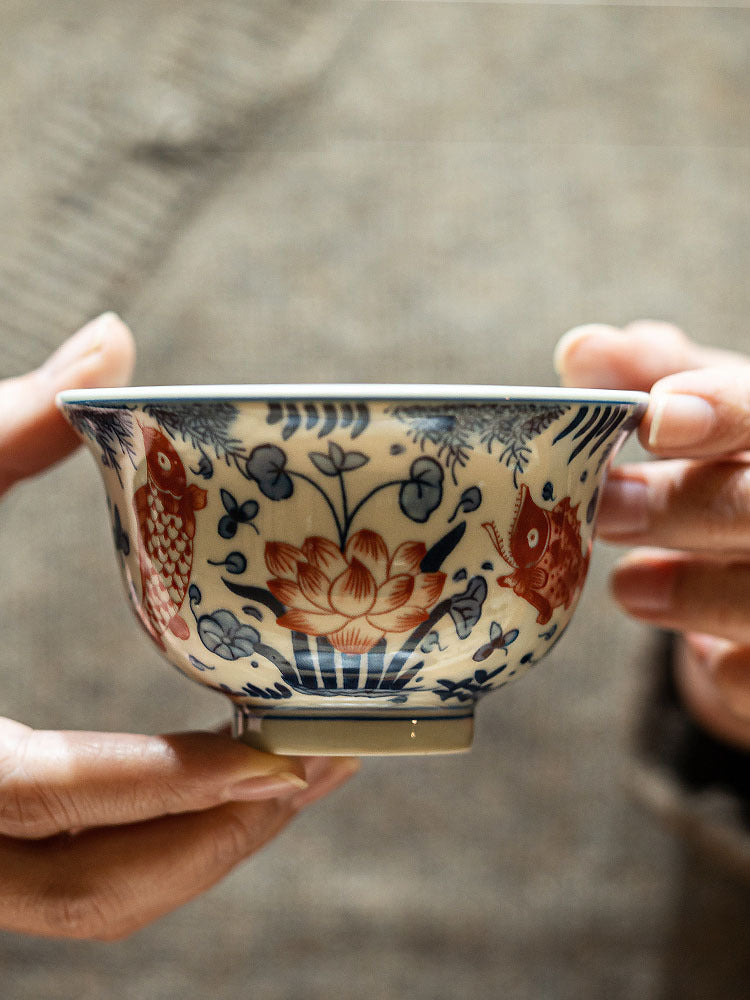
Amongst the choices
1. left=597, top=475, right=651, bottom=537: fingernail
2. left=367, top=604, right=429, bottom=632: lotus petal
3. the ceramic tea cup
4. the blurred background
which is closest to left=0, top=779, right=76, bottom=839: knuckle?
the ceramic tea cup

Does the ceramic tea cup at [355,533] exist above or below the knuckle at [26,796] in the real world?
above

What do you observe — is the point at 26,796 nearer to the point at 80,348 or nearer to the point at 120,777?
the point at 120,777

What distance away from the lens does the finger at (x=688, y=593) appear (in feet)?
1.88

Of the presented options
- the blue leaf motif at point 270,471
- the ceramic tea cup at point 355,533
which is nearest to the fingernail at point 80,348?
the ceramic tea cup at point 355,533

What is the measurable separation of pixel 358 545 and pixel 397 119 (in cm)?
77

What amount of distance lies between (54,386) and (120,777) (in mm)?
242

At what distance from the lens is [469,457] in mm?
359

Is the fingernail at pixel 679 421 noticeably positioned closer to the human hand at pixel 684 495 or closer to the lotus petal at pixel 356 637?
the human hand at pixel 684 495

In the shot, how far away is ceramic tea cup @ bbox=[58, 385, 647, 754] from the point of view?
346 millimetres

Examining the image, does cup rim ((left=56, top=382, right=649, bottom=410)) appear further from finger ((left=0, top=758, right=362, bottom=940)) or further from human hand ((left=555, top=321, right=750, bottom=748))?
finger ((left=0, top=758, right=362, bottom=940))

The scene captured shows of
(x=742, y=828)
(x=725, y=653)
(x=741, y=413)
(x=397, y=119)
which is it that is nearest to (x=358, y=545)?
(x=741, y=413)

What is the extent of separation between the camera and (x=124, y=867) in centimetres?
50

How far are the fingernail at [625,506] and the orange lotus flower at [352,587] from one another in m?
0.21

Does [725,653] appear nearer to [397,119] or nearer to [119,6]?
[397,119]
